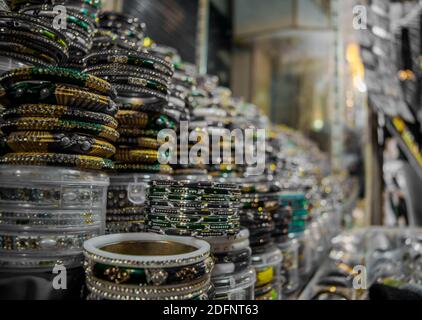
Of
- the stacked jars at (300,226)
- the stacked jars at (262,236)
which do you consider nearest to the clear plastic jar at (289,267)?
the stacked jars at (300,226)

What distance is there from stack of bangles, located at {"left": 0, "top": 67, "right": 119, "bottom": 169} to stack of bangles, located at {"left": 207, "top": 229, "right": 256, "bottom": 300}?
46 centimetres

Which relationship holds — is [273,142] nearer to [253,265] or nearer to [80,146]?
[253,265]

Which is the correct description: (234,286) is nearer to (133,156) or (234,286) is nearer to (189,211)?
(189,211)

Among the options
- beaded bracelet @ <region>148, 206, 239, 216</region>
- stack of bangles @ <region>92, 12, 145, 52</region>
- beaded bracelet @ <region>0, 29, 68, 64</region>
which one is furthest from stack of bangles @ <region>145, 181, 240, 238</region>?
stack of bangles @ <region>92, 12, 145, 52</region>

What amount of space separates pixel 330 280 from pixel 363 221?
3.94 metres

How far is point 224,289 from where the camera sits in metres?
1.09

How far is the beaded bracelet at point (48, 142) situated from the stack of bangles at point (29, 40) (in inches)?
11.2

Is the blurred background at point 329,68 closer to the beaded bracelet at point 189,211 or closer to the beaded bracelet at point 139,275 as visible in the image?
the beaded bracelet at point 189,211

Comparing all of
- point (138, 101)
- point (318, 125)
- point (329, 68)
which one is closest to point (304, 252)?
point (138, 101)

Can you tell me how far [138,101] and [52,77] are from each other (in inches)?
16.9

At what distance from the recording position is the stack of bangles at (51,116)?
903mm

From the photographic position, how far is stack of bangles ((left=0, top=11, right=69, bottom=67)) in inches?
39.4

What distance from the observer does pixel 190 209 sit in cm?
103
